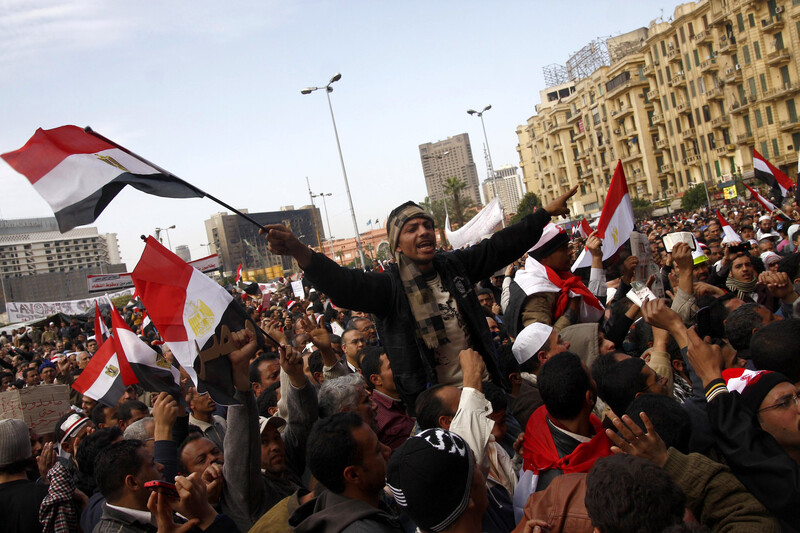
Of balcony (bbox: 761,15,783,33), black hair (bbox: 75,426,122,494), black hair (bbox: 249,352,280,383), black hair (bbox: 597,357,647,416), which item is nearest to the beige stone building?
balcony (bbox: 761,15,783,33)

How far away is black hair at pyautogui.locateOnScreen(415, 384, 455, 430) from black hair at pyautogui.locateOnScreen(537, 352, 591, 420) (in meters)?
0.51

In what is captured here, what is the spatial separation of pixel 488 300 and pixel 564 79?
96.1 m

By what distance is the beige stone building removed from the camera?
4944cm

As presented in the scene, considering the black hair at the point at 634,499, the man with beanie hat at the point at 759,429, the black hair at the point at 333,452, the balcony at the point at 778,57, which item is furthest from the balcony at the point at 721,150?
the black hair at the point at 634,499

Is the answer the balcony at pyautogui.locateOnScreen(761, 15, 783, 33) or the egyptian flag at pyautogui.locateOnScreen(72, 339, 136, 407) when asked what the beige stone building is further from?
the egyptian flag at pyautogui.locateOnScreen(72, 339, 136, 407)

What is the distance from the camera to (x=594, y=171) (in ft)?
254

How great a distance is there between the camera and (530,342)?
4.08 meters

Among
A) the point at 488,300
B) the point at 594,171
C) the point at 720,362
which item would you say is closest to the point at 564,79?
the point at 594,171

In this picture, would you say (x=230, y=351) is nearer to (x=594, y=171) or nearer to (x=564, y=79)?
(x=594, y=171)

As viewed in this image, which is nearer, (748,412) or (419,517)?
(419,517)

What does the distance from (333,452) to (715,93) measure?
61.5m

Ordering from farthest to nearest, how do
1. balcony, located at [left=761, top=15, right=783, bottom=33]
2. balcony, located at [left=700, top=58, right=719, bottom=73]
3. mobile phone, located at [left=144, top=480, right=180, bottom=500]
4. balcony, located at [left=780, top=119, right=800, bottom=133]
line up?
balcony, located at [left=700, top=58, right=719, bottom=73] → balcony, located at [left=780, top=119, right=800, bottom=133] → balcony, located at [left=761, top=15, right=783, bottom=33] → mobile phone, located at [left=144, top=480, right=180, bottom=500]

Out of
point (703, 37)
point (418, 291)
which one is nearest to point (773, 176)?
point (418, 291)

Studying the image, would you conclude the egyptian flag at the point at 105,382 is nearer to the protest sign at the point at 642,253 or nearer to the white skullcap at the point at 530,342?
the white skullcap at the point at 530,342
